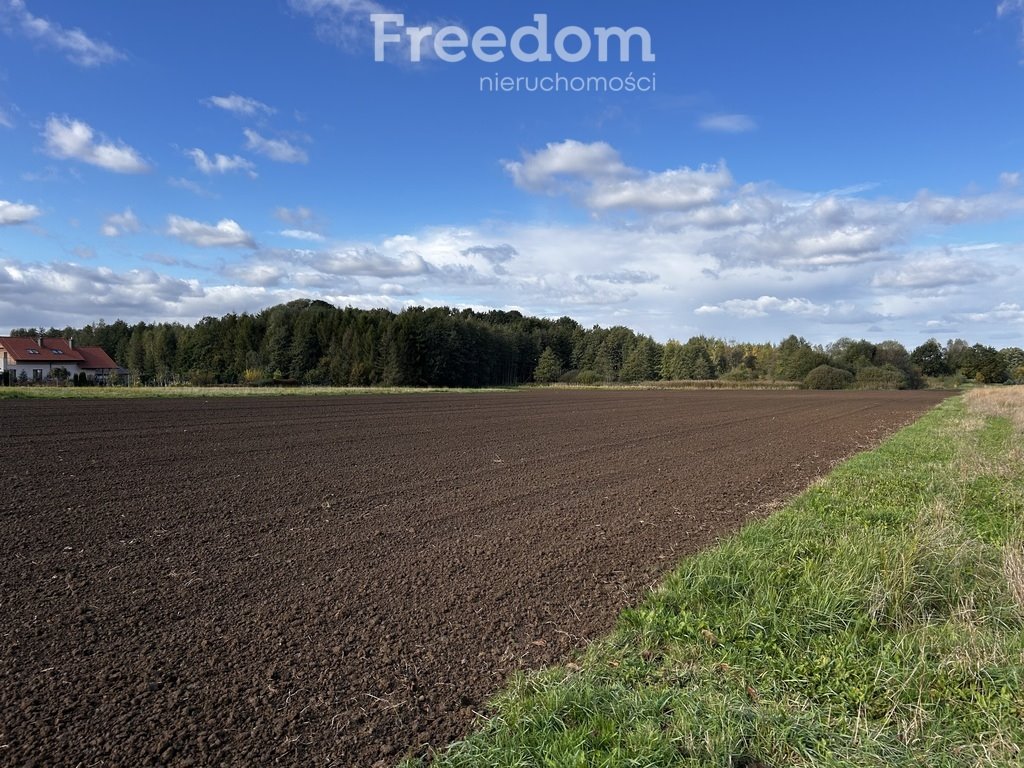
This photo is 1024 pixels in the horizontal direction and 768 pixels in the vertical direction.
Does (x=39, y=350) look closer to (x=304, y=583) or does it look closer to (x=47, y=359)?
(x=47, y=359)

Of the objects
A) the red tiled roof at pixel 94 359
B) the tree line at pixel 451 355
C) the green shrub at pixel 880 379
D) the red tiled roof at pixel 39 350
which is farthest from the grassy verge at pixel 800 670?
the green shrub at pixel 880 379

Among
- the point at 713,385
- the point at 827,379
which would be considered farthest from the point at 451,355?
the point at 827,379

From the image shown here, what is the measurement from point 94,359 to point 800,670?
110 meters

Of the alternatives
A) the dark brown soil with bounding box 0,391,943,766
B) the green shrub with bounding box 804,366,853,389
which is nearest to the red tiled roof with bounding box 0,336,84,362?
the dark brown soil with bounding box 0,391,943,766

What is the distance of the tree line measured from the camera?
89125 millimetres

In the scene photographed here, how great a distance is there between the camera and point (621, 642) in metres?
4.78

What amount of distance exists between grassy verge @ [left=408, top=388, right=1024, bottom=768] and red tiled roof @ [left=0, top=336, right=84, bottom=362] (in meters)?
98.1

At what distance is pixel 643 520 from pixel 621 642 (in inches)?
173

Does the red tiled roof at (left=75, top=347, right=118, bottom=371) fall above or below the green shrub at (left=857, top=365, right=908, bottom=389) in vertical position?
above

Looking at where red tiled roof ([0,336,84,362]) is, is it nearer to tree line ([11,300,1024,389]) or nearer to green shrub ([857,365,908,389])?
tree line ([11,300,1024,389])

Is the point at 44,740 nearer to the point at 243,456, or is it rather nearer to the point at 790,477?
the point at 243,456

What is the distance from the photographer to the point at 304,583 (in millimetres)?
6121

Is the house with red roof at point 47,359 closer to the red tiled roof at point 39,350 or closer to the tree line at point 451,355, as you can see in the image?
the red tiled roof at point 39,350

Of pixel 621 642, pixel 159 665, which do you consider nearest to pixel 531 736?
pixel 621 642
